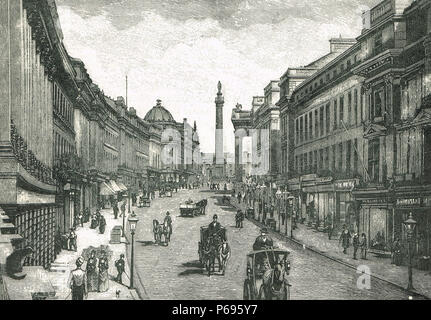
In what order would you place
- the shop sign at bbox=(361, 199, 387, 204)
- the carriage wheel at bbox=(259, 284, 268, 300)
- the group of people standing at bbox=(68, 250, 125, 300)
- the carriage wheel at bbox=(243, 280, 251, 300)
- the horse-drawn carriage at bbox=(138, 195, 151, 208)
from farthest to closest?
1. the horse-drawn carriage at bbox=(138, 195, 151, 208)
2. the shop sign at bbox=(361, 199, 387, 204)
3. the group of people standing at bbox=(68, 250, 125, 300)
4. the carriage wheel at bbox=(243, 280, 251, 300)
5. the carriage wheel at bbox=(259, 284, 268, 300)

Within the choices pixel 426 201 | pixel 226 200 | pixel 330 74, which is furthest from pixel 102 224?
pixel 330 74

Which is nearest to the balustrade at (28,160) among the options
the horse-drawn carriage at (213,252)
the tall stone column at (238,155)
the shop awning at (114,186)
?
the shop awning at (114,186)

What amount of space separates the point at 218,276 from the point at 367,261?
5.73 meters

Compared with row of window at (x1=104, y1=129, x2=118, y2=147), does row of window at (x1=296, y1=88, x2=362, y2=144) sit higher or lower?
higher

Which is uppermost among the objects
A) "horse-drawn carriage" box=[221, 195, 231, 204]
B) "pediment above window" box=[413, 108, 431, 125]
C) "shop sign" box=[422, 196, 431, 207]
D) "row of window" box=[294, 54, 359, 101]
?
"row of window" box=[294, 54, 359, 101]

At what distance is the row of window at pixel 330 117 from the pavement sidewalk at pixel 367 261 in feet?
18.1

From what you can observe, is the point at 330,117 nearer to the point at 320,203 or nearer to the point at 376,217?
the point at 320,203

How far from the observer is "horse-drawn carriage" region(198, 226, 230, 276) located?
2086 cm

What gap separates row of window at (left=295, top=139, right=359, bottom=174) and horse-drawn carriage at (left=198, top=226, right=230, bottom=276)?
10.3 meters

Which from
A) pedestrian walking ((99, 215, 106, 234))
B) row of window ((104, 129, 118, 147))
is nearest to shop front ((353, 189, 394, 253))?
pedestrian walking ((99, 215, 106, 234))

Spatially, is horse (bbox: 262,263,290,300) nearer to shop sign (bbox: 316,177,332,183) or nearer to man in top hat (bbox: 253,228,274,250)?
man in top hat (bbox: 253,228,274,250)

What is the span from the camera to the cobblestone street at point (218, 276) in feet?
59.7
